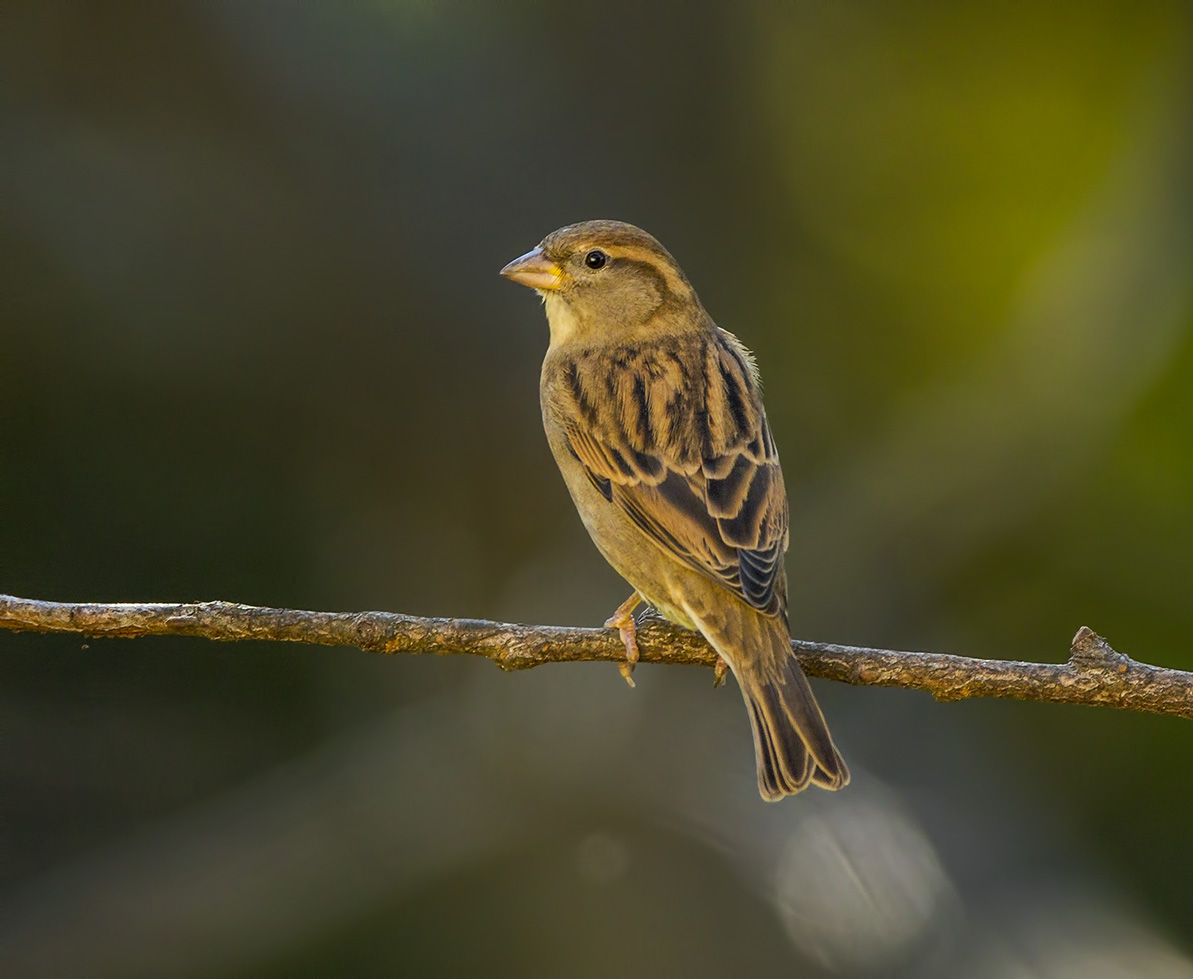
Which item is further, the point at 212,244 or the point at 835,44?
the point at 835,44

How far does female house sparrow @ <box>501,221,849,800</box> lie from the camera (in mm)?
4129

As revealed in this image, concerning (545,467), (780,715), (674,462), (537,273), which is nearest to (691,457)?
(674,462)

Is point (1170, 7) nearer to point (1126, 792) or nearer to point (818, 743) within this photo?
point (1126, 792)

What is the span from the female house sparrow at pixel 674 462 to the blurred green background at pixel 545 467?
2127 mm

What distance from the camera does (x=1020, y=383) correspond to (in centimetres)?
760

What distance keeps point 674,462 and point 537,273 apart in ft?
3.82

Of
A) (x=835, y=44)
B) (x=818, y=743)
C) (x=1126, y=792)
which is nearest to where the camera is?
(x=818, y=743)

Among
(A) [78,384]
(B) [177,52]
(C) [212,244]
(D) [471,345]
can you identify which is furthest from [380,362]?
(B) [177,52]

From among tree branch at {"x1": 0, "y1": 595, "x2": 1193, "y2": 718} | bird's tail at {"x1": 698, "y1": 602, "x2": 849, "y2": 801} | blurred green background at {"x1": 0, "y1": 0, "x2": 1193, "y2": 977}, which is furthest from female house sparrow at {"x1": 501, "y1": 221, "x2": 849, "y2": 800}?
blurred green background at {"x1": 0, "y1": 0, "x2": 1193, "y2": 977}

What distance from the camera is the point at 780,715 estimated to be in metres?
4.13

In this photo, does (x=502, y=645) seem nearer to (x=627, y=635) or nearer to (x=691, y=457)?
(x=627, y=635)

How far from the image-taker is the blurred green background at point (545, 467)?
6617 millimetres

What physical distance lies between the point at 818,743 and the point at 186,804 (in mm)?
3975

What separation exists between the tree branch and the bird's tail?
38 cm
